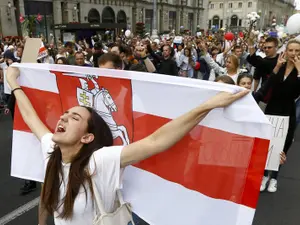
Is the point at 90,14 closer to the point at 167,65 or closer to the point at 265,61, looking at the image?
the point at 167,65

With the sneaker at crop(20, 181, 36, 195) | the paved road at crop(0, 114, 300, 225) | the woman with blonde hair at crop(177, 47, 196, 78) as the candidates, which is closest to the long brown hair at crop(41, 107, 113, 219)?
the paved road at crop(0, 114, 300, 225)

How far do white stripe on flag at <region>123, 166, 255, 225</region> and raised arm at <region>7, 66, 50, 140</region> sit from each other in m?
0.60

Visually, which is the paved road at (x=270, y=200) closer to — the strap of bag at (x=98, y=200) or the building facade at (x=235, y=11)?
the strap of bag at (x=98, y=200)

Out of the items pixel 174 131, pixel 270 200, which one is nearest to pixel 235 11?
pixel 270 200

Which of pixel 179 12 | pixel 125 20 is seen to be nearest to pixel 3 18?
pixel 125 20

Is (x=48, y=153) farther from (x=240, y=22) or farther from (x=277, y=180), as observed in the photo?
(x=240, y=22)

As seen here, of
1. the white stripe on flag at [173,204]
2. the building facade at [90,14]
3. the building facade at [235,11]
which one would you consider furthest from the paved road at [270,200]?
the building facade at [235,11]

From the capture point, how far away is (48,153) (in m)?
1.77

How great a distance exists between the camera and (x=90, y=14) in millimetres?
38312

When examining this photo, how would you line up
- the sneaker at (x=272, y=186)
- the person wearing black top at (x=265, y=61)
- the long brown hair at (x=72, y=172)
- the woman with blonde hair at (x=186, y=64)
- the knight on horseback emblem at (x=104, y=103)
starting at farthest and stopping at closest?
1. the woman with blonde hair at (x=186, y=64)
2. the person wearing black top at (x=265, y=61)
3. the sneaker at (x=272, y=186)
4. the knight on horseback emblem at (x=104, y=103)
5. the long brown hair at (x=72, y=172)

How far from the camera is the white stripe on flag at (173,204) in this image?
A: 1546mm

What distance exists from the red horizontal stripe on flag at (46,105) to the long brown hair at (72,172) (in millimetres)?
512

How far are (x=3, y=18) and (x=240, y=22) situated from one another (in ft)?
289

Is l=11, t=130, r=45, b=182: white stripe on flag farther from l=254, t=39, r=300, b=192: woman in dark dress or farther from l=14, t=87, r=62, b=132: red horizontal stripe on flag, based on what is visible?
l=254, t=39, r=300, b=192: woman in dark dress
